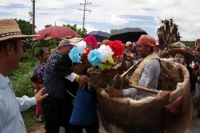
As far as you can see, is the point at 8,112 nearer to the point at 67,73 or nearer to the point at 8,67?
the point at 8,67

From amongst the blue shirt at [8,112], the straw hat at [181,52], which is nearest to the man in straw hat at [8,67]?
the blue shirt at [8,112]

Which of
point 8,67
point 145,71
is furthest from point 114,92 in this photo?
point 8,67

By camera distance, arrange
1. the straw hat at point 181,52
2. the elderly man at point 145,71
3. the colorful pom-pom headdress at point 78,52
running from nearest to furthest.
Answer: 1. the colorful pom-pom headdress at point 78,52
2. the elderly man at point 145,71
3. the straw hat at point 181,52

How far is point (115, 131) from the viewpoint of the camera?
8.37ft

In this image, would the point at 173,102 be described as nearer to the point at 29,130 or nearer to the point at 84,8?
the point at 29,130

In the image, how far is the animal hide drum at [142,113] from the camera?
224 centimetres

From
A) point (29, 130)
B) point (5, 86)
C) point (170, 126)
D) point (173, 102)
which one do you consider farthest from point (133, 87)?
point (29, 130)

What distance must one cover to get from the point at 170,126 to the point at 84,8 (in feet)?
116

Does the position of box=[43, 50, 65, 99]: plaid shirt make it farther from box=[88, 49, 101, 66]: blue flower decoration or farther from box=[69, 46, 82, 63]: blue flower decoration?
box=[88, 49, 101, 66]: blue flower decoration

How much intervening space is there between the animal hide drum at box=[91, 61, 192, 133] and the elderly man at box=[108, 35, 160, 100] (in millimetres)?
169

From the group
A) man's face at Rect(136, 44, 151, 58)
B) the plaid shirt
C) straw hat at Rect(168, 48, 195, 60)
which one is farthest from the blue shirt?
straw hat at Rect(168, 48, 195, 60)

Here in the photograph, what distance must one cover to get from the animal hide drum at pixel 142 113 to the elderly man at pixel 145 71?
0.55 feet

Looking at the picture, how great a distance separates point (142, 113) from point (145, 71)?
24.8 inches

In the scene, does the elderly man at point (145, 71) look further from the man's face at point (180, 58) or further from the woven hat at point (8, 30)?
the man's face at point (180, 58)
